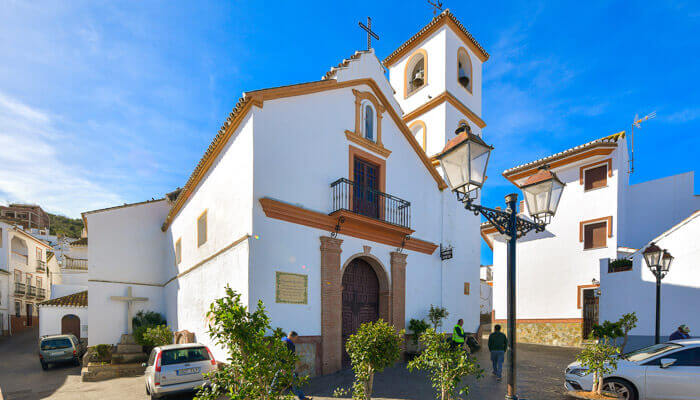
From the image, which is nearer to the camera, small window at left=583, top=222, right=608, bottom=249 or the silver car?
the silver car

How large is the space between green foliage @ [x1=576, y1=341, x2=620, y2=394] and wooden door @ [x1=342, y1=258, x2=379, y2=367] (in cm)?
606

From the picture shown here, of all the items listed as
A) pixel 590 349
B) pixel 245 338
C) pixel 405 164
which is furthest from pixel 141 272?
pixel 590 349

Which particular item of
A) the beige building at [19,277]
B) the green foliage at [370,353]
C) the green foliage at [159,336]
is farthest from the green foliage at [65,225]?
the green foliage at [370,353]

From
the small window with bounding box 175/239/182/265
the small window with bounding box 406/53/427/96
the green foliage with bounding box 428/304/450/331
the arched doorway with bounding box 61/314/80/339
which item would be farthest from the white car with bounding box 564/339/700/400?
the arched doorway with bounding box 61/314/80/339

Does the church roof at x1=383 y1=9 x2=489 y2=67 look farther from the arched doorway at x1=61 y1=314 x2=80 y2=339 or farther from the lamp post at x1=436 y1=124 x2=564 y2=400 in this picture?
the arched doorway at x1=61 y1=314 x2=80 y2=339

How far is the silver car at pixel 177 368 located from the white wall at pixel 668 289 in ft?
47.9

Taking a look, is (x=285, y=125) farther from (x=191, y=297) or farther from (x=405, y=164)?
(x=191, y=297)

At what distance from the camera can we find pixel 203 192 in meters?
13.5

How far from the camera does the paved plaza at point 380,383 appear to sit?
8.38m

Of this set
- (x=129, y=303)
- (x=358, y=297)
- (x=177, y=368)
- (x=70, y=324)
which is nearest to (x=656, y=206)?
(x=358, y=297)

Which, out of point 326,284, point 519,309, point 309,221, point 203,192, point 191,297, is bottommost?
point 519,309

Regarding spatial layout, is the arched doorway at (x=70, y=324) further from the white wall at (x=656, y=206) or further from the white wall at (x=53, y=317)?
the white wall at (x=656, y=206)

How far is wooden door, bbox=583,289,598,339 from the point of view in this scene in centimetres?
1670

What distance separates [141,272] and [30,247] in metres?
23.8
